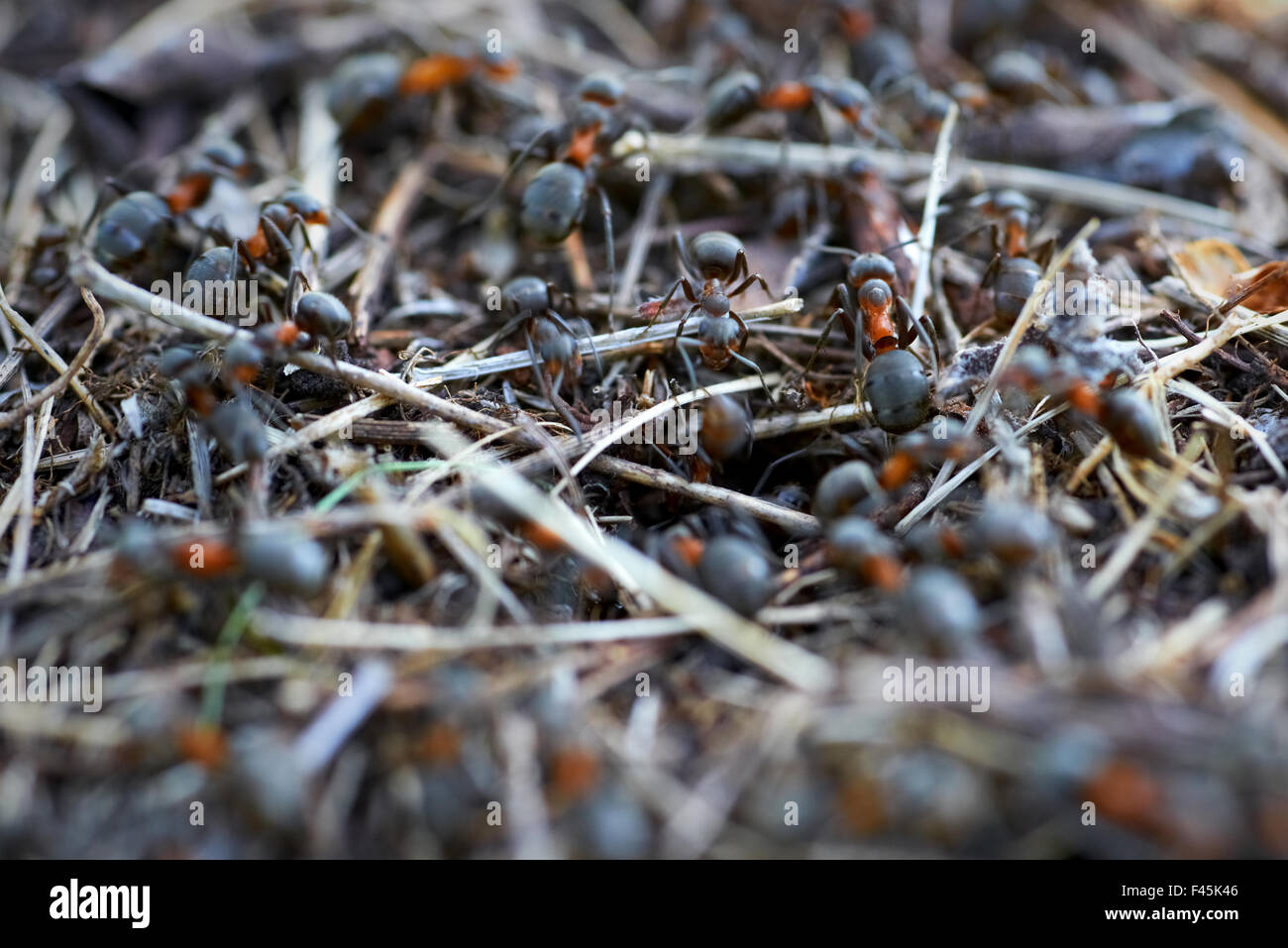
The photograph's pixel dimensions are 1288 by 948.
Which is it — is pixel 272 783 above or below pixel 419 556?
below

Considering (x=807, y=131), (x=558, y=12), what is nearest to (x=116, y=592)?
(x=807, y=131)

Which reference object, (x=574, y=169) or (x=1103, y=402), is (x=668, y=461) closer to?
(x=1103, y=402)

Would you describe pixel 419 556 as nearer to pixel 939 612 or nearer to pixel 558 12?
pixel 939 612

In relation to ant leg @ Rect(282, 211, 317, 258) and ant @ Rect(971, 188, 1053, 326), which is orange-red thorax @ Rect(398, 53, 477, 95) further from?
ant @ Rect(971, 188, 1053, 326)

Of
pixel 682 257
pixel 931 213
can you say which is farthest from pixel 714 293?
pixel 931 213

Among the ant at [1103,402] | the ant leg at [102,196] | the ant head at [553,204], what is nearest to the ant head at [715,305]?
the ant head at [553,204]
